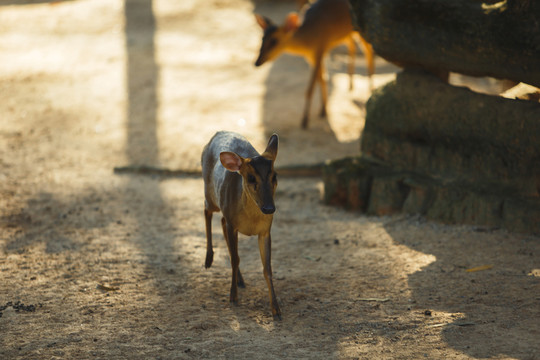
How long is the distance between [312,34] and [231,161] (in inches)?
218

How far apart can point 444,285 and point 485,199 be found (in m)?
1.30

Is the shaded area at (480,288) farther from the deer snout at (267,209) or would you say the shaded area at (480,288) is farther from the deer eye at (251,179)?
the deer eye at (251,179)

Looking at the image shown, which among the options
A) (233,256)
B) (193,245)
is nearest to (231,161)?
(233,256)

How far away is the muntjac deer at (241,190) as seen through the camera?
4.53m

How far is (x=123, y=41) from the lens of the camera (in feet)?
41.5

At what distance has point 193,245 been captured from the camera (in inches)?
246

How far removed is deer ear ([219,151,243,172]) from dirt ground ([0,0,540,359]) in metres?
1.05

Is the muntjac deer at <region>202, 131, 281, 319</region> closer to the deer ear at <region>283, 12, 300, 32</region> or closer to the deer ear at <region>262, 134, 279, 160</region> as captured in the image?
the deer ear at <region>262, 134, 279, 160</region>

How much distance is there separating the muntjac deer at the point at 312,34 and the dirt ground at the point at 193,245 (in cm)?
75

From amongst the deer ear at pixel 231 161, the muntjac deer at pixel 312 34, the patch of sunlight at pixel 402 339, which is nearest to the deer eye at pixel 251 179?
the deer ear at pixel 231 161

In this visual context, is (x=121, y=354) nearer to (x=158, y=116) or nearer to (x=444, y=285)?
(x=444, y=285)

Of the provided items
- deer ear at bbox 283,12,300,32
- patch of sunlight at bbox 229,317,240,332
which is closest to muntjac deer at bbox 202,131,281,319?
patch of sunlight at bbox 229,317,240,332

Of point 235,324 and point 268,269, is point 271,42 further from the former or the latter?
point 235,324

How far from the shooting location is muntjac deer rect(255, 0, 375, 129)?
31.3 ft
